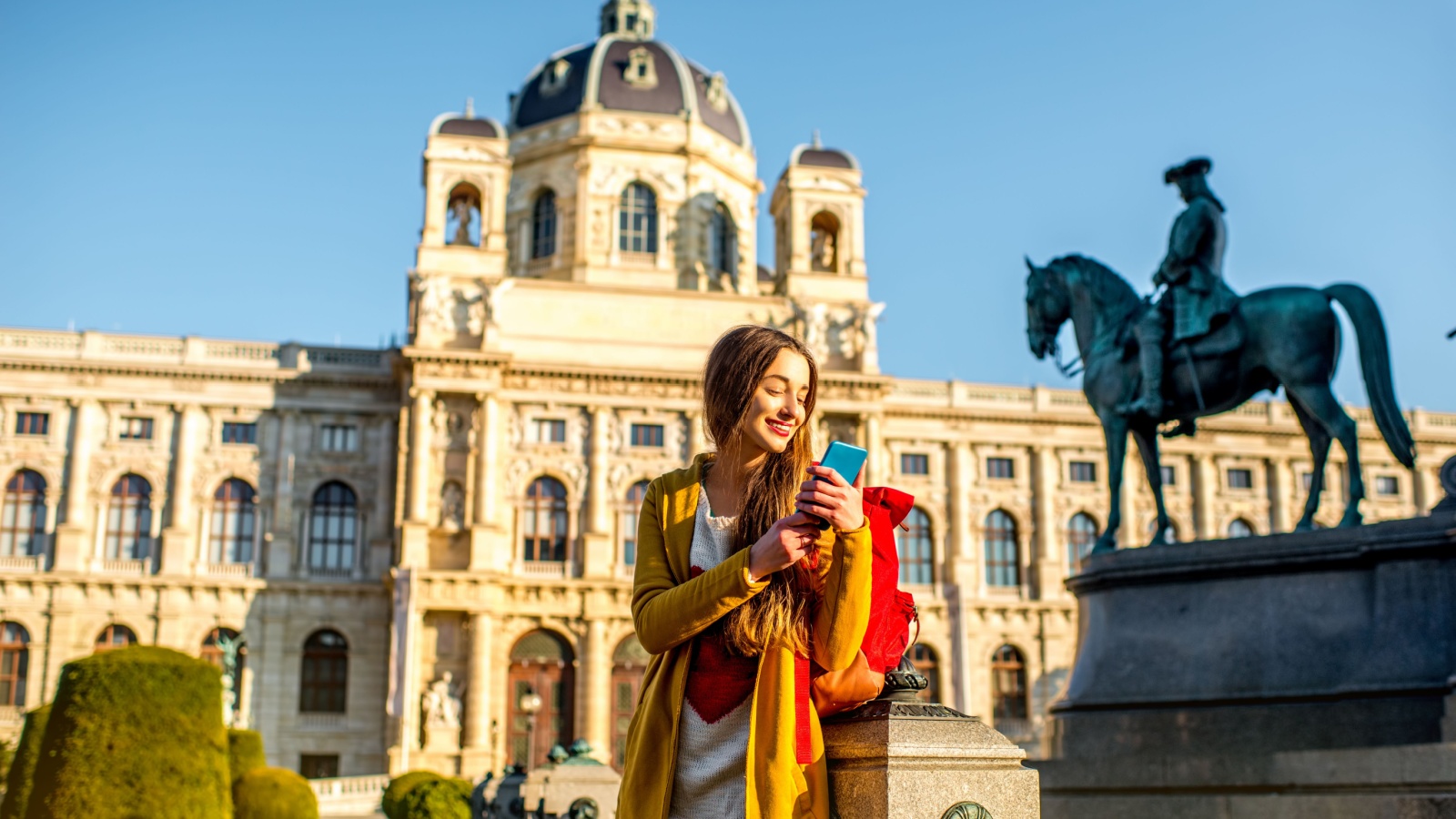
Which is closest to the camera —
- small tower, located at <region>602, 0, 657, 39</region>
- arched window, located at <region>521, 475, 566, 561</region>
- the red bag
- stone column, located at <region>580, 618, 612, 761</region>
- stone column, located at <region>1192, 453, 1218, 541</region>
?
the red bag

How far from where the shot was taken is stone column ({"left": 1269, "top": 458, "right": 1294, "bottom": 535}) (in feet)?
149

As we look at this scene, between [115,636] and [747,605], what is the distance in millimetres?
38778

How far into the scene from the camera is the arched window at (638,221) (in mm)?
45406

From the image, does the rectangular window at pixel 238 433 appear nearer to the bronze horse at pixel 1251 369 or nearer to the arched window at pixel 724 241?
the arched window at pixel 724 241

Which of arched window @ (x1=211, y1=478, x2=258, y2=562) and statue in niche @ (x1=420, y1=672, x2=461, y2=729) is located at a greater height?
arched window @ (x1=211, y1=478, x2=258, y2=562)

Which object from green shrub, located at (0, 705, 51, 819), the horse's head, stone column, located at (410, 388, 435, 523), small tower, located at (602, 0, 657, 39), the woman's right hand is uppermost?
small tower, located at (602, 0, 657, 39)

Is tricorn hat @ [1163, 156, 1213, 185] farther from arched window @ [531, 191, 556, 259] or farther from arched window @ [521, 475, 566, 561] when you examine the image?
arched window @ [531, 191, 556, 259]

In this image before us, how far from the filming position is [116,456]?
38.8m

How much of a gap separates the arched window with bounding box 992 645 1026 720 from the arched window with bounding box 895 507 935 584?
3246 millimetres

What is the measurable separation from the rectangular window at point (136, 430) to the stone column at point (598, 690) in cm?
1394

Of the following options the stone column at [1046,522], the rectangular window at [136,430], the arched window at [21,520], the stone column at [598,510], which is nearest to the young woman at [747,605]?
the stone column at [598,510]

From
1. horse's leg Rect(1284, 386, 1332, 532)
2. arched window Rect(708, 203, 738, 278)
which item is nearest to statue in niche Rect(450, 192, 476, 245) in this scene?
arched window Rect(708, 203, 738, 278)

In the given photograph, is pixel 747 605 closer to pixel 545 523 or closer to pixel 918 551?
pixel 545 523

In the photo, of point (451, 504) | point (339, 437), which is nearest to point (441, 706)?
point (451, 504)
